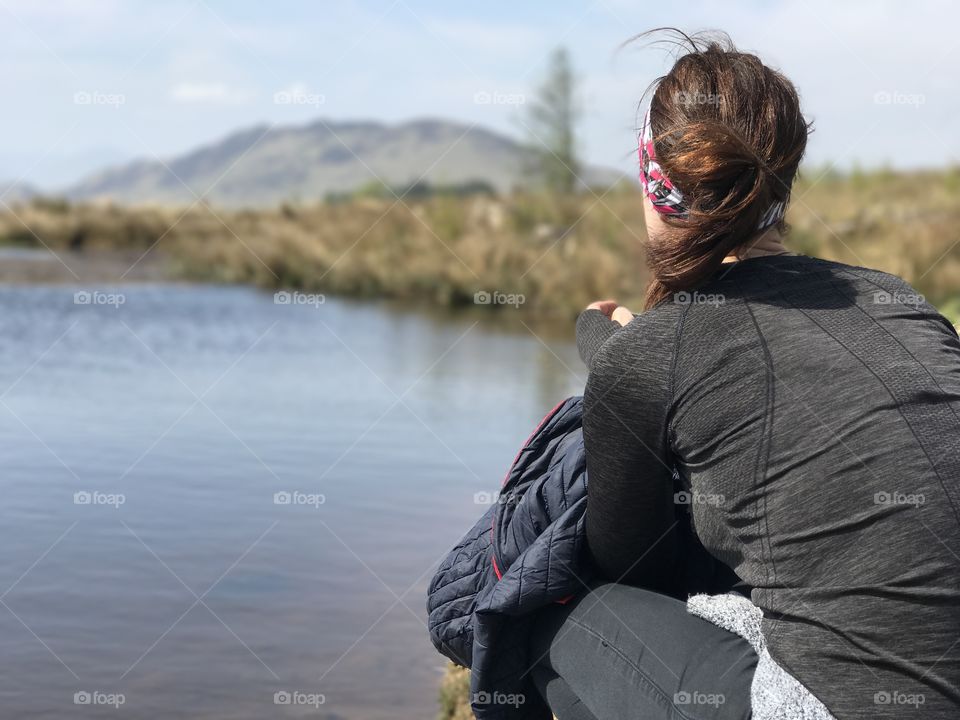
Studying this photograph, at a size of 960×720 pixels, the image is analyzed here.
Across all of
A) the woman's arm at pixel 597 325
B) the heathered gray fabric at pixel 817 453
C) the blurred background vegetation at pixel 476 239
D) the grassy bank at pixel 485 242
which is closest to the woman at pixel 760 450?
the heathered gray fabric at pixel 817 453

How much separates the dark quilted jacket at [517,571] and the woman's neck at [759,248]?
0.42 m

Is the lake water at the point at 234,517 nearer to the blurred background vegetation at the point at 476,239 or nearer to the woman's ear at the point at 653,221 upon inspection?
the woman's ear at the point at 653,221

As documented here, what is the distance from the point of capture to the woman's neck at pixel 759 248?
166 cm

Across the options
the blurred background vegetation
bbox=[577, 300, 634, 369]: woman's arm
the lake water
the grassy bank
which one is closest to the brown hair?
bbox=[577, 300, 634, 369]: woman's arm

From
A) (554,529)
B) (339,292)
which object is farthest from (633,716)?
(339,292)

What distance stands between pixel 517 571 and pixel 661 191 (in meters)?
0.67

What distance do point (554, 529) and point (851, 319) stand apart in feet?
1.92

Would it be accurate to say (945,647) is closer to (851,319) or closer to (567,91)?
(851,319)

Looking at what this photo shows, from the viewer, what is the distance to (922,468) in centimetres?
140

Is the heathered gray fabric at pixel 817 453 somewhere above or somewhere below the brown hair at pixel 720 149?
below

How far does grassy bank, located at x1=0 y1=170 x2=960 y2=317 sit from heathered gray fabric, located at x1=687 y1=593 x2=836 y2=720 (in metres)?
9.46

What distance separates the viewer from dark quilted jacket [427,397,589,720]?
178 centimetres

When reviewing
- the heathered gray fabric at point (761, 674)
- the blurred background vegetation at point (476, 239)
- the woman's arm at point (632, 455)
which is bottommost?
the blurred background vegetation at point (476, 239)

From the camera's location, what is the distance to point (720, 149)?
1.55 meters
